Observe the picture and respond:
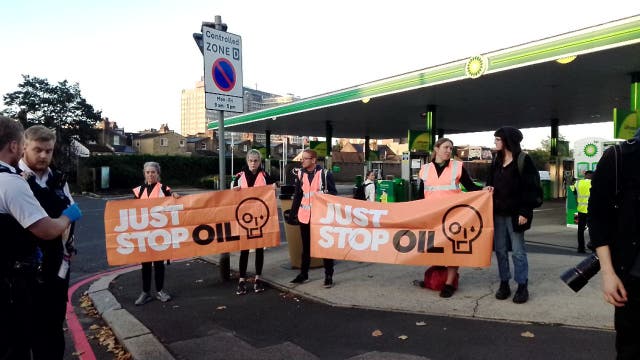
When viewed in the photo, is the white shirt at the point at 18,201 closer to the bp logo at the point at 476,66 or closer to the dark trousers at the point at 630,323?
the dark trousers at the point at 630,323

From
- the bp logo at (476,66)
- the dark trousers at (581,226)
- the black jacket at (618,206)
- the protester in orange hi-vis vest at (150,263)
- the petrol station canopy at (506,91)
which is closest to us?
the black jacket at (618,206)

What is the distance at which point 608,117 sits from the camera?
2580cm

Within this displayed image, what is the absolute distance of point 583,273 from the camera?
2438mm

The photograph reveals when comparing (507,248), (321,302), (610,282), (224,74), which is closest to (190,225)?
(321,302)

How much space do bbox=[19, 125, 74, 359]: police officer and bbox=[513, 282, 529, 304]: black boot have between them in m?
4.39

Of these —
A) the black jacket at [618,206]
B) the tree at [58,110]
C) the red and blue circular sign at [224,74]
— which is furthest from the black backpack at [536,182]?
the tree at [58,110]

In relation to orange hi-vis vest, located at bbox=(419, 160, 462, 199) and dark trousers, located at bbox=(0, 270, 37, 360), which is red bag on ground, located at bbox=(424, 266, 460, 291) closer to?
orange hi-vis vest, located at bbox=(419, 160, 462, 199)

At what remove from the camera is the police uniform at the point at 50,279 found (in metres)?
2.89

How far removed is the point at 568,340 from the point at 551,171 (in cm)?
2435

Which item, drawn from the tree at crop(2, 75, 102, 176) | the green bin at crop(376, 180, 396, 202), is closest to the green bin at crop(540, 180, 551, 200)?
the green bin at crop(376, 180, 396, 202)

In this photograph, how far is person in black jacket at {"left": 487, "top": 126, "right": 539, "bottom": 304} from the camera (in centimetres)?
489

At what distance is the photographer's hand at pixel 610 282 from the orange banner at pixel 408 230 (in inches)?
115

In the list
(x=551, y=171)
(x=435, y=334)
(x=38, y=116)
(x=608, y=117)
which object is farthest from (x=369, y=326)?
(x=38, y=116)

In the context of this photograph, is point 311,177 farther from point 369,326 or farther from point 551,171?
point 551,171
